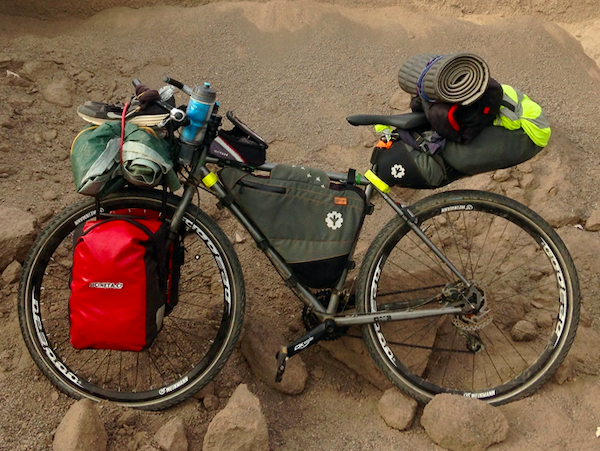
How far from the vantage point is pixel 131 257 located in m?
2.78

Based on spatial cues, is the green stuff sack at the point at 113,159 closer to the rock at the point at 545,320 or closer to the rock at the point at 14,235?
the rock at the point at 14,235

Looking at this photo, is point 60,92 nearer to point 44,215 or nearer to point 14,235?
point 44,215

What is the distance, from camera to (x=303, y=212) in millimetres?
3004

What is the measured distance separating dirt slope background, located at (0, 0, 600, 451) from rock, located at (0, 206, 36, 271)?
165 millimetres

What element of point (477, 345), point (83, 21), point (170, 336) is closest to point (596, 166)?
point (477, 345)

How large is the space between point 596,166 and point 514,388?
2.18m

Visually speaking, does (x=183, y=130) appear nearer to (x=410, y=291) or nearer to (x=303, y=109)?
(x=410, y=291)

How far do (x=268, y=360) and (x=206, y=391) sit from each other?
35 cm

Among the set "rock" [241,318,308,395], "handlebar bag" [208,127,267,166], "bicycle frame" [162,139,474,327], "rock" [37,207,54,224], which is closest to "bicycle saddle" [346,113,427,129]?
"bicycle frame" [162,139,474,327]

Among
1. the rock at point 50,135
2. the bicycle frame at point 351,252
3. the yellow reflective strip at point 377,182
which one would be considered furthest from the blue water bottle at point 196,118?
the rock at point 50,135

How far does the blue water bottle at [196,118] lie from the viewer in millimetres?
2838

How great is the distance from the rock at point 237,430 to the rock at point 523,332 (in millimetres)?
1622

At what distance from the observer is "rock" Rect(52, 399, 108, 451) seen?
2.60 metres

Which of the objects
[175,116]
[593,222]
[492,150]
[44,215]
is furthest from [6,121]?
[593,222]
